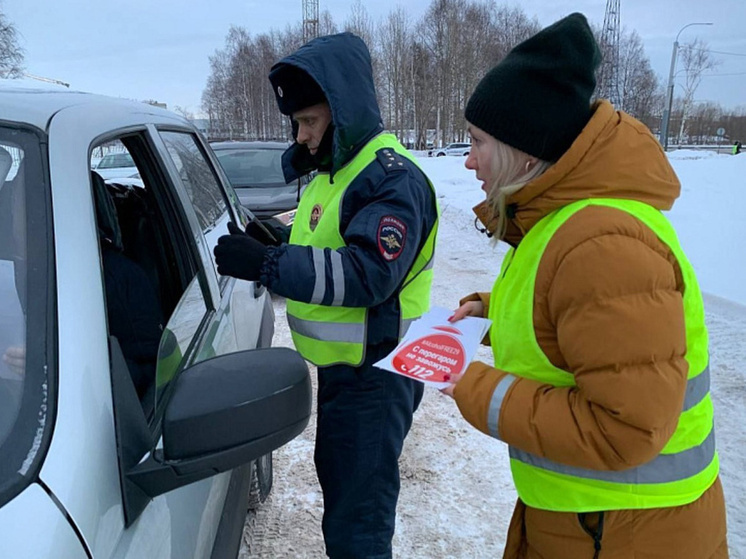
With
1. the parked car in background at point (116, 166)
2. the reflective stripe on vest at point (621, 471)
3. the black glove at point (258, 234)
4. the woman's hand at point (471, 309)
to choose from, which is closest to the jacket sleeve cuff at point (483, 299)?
the woman's hand at point (471, 309)

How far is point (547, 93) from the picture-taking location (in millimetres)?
Result: 1288

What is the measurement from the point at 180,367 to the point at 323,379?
0.60 metres

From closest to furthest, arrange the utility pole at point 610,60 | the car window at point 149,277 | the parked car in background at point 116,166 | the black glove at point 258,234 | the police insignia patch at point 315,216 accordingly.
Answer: the car window at point 149,277
the police insignia patch at point 315,216
the black glove at point 258,234
the parked car in background at point 116,166
the utility pole at point 610,60

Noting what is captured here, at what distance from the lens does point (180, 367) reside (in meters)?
1.64

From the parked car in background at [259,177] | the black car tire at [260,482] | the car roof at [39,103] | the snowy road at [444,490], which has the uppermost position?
the car roof at [39,103]

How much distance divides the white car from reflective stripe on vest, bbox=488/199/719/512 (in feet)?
1.51

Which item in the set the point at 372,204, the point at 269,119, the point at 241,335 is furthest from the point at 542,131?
the point at 269,119

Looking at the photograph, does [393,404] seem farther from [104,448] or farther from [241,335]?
[104,448]

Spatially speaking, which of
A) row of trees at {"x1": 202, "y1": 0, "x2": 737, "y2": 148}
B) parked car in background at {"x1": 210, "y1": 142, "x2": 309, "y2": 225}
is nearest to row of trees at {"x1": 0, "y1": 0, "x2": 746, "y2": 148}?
row of trees at {"x1": 202, "y1": 0, "x2": 737, "y2": 148}

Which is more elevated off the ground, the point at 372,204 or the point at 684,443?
the point at 372,204

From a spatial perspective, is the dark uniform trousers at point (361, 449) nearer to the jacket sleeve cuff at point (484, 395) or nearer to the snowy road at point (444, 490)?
the snowy road at point (444, 490)

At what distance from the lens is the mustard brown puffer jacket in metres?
1.08

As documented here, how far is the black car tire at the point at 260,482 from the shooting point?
107 inches

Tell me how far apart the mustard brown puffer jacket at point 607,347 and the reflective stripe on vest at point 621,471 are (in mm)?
24
